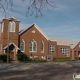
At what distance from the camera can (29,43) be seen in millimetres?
50094

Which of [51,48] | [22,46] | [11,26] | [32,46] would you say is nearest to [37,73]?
[11,26]

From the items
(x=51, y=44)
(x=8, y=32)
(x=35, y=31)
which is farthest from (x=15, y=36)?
(x=51, y=44)

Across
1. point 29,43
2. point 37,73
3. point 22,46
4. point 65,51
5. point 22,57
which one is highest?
point 29,43

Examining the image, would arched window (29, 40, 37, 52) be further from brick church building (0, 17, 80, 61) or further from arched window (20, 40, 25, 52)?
arched window (20, 40, 25, 52)

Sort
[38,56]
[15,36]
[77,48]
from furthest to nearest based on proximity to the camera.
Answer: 1. [77,48]
2. [38,56]
3. [15,36]

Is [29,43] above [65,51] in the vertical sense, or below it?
above

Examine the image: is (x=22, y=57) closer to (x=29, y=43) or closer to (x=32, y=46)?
(x=29, y=43)

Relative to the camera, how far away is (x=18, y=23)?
4809 cm

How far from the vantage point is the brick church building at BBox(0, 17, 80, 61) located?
46906 mm

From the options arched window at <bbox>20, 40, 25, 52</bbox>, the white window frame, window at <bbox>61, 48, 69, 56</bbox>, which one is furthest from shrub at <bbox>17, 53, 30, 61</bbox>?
the white window frame

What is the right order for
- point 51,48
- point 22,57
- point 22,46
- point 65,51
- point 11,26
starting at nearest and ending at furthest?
1. point 22,57
2. point 11,26
3. point 22,46
4. point 51,48
5. point 65,51

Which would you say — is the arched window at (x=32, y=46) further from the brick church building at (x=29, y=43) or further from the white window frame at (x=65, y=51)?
the white window frame at (x=65, y=51)

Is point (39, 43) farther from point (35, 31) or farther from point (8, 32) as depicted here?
A: point (8, 32)

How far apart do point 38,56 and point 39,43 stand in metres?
3.08
